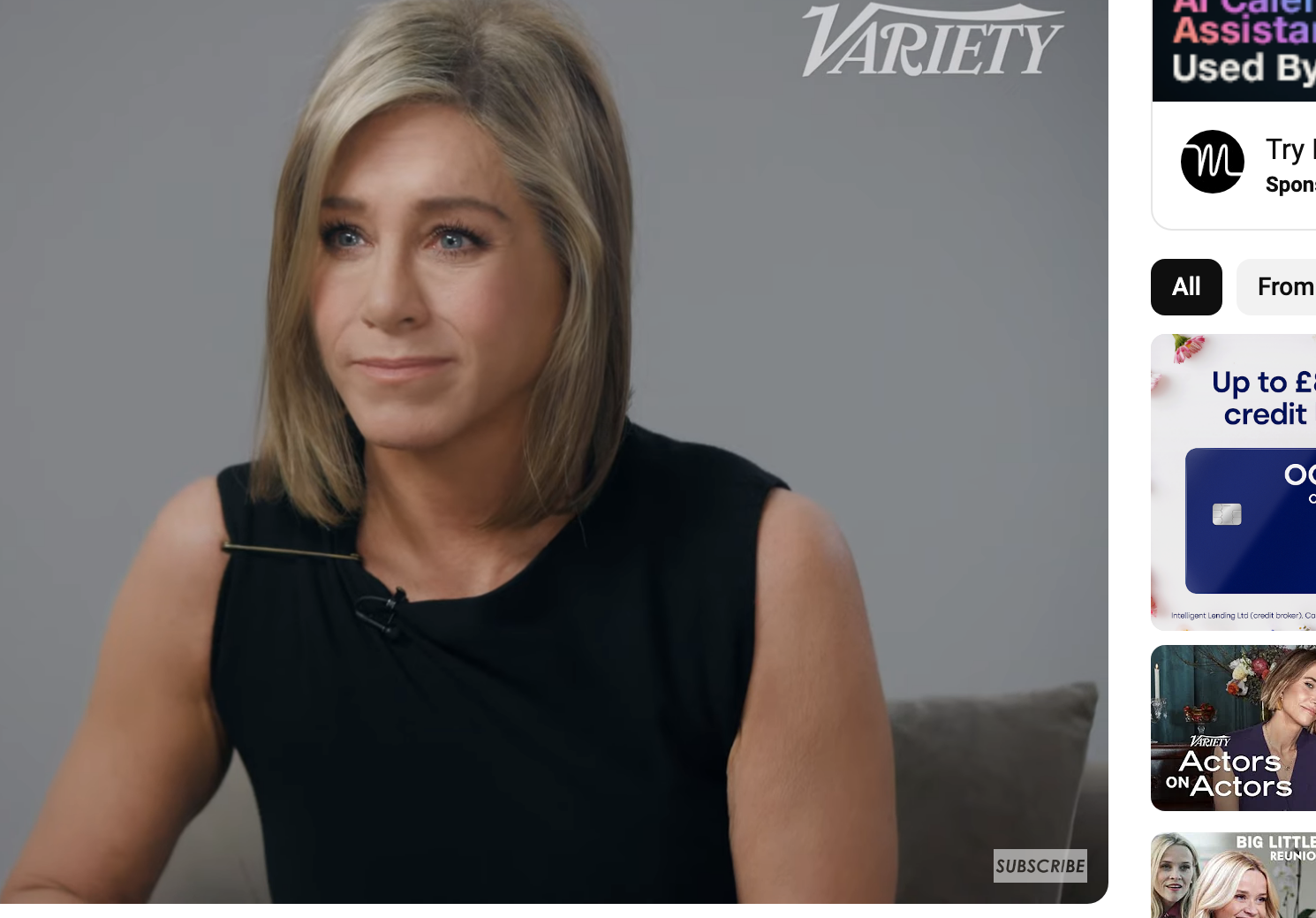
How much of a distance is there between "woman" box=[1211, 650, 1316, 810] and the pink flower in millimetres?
413

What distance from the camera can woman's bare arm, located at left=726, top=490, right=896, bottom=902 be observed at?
5.60ft

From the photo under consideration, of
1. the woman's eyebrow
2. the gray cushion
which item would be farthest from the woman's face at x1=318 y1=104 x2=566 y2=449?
the gray cushion

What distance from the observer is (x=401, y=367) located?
170 cm

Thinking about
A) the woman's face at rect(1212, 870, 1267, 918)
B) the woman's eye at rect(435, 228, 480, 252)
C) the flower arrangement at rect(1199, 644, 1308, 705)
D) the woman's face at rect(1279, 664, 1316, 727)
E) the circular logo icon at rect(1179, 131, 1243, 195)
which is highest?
the circular logo icon at rect(1179, 131, 1243, 195)

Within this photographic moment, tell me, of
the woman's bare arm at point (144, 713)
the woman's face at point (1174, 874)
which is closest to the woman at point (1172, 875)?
the woman's face at point (1174, 874)

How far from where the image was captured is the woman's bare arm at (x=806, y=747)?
1708mm

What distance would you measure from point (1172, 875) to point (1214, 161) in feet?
3.08

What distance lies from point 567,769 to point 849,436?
56cm

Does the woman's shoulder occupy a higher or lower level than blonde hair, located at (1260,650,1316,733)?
higher

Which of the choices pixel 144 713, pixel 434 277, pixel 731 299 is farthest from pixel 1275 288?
pixel 144 713

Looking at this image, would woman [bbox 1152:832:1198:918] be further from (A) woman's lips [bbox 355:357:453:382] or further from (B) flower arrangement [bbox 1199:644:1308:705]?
(A) woman's lips [bbox 355:357:453:382]

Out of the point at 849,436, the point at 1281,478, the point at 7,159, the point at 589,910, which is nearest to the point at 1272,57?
the point at 1281,478

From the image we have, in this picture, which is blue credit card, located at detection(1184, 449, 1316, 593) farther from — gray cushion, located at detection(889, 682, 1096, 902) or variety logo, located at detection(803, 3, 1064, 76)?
variety logo, located at detection(803, 3, 1064, 76)

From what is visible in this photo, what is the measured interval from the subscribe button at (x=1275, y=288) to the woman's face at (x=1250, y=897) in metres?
0.74
